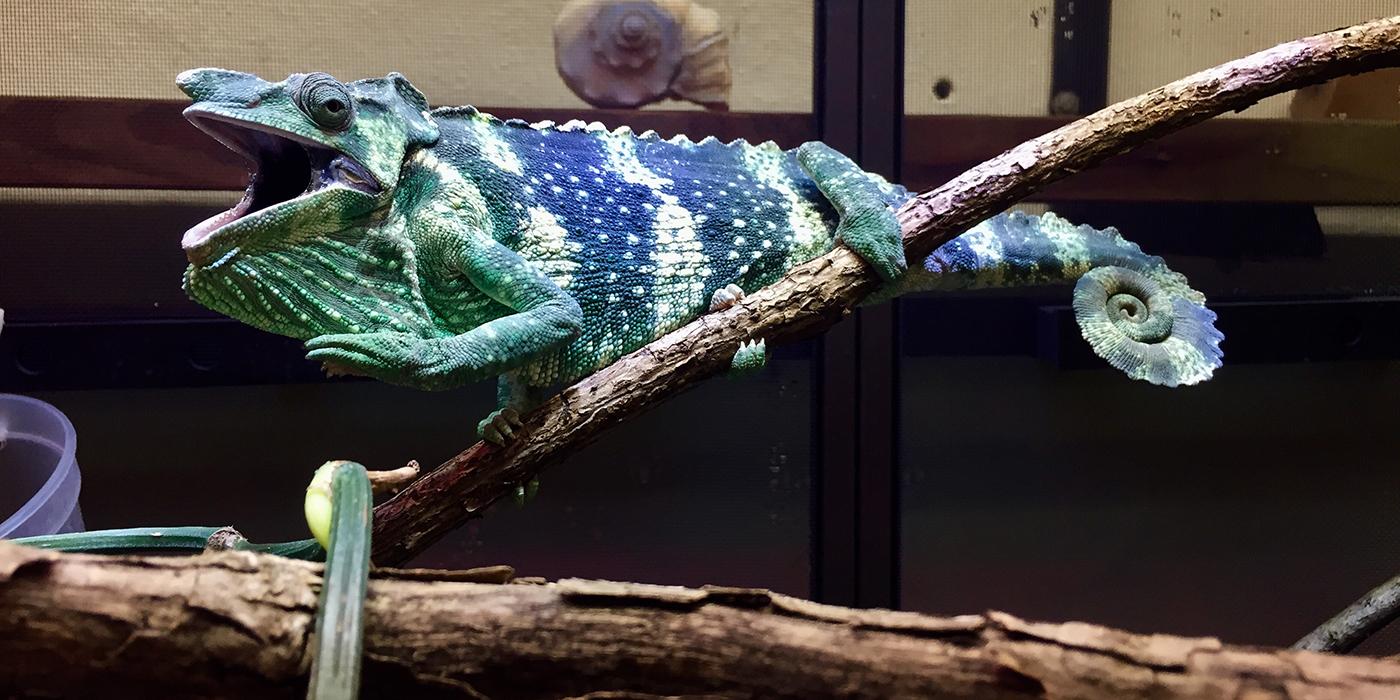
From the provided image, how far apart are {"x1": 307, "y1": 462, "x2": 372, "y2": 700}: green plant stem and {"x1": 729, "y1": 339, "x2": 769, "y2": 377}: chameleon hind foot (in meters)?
0.45

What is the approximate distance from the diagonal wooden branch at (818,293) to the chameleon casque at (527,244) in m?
0.03

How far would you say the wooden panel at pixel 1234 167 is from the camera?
1.39m

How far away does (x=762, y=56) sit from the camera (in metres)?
1.35

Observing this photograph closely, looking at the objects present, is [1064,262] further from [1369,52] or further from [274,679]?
[274,679]

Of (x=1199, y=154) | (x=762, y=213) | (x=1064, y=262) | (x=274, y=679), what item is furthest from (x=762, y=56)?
(x=274, y=679)

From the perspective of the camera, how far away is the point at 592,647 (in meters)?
0.51

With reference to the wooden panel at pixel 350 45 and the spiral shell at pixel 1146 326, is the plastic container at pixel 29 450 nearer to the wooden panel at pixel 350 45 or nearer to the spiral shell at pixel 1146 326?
the wooden panel at pixel 350 45

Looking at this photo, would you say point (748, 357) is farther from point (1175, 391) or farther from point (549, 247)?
point (1175, 391)

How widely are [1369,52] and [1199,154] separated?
36cm

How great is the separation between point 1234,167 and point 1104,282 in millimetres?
481

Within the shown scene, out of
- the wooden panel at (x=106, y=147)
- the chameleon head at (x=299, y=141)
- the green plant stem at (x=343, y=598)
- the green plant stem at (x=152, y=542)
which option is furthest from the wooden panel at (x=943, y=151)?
the green plant stem at (x=343, y=598)

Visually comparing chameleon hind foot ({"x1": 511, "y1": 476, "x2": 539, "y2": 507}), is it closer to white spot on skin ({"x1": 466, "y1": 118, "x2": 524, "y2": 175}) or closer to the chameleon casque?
the chameleon casque

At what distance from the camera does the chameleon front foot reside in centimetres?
85

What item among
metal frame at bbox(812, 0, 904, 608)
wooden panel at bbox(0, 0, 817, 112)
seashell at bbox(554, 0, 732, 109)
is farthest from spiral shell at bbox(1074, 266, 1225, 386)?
seashell at bbox(554, 0, 732, 109)
